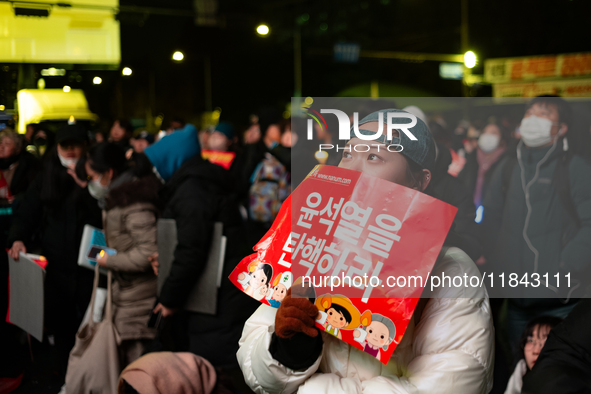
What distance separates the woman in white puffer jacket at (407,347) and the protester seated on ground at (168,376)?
91 cm

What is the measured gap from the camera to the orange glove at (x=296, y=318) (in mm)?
1117

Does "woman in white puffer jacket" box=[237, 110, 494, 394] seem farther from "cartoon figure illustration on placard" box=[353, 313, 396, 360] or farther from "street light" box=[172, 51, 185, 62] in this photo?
"street light" box=[172, 51, 185, 62]

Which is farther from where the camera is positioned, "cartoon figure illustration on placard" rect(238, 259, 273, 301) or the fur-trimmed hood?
the fur-trimmed hood

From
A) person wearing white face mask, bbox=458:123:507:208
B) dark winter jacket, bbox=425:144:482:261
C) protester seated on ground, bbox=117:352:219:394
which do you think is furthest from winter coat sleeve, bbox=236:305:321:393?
person wearing white face mask, bbox=458:123:507:208

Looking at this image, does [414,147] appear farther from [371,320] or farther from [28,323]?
[28,323]

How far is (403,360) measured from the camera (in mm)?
1281

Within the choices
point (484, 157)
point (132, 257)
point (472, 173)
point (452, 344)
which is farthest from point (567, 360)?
point (484, 157)

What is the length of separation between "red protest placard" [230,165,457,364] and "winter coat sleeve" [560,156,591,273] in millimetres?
1723

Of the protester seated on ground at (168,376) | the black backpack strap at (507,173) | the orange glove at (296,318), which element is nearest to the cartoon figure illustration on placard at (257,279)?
the orange glove at (296,318)

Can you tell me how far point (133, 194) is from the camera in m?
2.95

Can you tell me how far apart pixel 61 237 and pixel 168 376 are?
67.6 inches

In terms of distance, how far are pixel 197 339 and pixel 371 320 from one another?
1.95 metres

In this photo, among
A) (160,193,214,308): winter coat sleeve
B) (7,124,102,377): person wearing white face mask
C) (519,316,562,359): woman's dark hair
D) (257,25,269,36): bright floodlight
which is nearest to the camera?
(519,316,562,359): woman's dark hair

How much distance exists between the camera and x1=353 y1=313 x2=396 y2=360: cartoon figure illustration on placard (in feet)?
3.59
